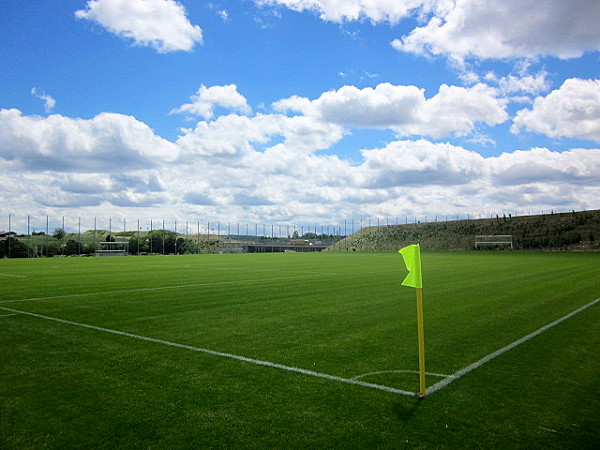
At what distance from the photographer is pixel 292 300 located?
1422 centimetres

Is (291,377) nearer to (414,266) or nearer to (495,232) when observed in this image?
(414,266)

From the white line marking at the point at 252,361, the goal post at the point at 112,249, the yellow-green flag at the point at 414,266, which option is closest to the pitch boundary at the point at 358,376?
the white line marking at the point at 252,361

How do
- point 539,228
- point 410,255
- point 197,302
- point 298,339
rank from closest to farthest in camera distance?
point 410,255 < point 298,339 < point 197,302 < point 539,228

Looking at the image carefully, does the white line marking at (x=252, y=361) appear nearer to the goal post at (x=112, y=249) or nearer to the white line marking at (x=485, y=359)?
the white line marking at (x=485, y=359)

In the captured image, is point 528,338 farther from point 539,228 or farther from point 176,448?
point 539,228

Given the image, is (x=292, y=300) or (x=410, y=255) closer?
(x=410, y=255)

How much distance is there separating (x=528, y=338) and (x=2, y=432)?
330 inches

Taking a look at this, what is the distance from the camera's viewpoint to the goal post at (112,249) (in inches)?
2551

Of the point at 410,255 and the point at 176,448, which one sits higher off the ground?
the point at 410,255

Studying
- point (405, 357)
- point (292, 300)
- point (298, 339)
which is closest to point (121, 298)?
point (292, 300)

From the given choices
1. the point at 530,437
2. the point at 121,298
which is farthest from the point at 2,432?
the point at 121,298

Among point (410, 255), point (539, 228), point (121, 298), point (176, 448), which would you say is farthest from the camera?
point (539, 228)

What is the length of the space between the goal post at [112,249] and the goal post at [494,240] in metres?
59.9

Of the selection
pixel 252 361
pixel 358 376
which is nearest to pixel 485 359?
pixel 358 376
